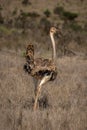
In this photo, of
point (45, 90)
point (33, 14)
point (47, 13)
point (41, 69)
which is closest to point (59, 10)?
point (47, 13)

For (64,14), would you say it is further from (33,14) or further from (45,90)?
(45,90)

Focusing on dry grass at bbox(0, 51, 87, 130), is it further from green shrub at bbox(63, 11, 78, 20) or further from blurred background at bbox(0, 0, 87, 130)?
green shrub at bbox(63, 11, 78, 20)

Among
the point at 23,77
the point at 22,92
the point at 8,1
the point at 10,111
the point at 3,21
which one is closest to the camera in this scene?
the point at 10,111

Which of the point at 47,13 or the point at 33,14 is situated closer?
the point at 33,14

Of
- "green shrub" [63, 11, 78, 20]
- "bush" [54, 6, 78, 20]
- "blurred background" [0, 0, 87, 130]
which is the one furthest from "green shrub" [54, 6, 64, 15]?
"blurred background" [0, 0, 87, 130]

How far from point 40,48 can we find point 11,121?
11881 millimetres

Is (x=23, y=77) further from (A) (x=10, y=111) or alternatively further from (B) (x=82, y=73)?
(A) (x=10, y=111)

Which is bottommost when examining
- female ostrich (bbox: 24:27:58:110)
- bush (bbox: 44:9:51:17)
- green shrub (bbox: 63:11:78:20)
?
green shrub (bbox: 63:11:78:20)

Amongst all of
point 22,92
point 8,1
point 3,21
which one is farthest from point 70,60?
point 8,1

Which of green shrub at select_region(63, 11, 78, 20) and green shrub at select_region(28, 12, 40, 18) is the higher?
green shrub at select_region(28, 12, 40, 18)

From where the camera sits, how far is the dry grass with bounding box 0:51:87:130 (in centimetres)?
755

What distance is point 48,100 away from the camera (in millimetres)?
9539

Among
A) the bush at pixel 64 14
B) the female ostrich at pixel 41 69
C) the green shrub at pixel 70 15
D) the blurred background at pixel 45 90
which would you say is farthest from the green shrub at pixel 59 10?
the female ostrich at pixel 41 69

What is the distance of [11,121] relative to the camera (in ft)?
25.0
